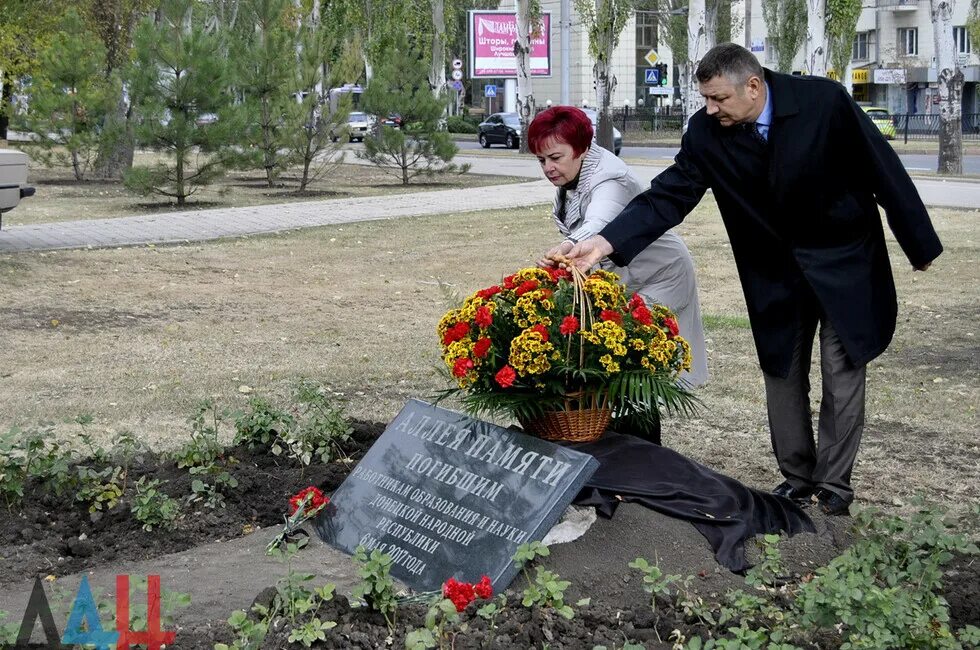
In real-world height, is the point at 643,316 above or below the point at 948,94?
below

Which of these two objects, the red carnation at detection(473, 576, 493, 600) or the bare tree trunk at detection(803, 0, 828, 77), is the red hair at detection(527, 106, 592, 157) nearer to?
the red carnation at detection(473, 576, 493, 600)

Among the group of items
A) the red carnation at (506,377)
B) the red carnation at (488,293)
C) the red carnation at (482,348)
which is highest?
the red carnation at (488,293)

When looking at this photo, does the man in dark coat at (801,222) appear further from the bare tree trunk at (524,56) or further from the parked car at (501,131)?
the parked car at (501,131)

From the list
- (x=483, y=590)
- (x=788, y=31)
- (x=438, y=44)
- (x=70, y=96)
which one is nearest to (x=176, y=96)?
(x=70, y=96)

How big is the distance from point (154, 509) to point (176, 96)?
15356 mm

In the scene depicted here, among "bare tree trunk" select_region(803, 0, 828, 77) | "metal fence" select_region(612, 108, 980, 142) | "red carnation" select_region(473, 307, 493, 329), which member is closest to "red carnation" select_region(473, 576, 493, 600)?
"red carnation" select_region(473, 307, 493, 329)

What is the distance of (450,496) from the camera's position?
4312 mm

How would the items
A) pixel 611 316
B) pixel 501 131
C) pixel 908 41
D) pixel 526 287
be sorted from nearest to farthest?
pixel 611 316 < pixel 526 287 < pixel 501 131 < pixel 908 41

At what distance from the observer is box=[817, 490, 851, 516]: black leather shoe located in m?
4.75

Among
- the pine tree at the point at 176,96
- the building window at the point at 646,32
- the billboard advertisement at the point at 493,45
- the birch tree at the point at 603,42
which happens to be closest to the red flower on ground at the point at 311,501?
the pine tree at the point at 176,96

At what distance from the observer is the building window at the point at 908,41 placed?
62188mm

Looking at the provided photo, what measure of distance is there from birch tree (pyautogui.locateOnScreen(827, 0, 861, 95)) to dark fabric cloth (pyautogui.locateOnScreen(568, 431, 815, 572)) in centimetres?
3218

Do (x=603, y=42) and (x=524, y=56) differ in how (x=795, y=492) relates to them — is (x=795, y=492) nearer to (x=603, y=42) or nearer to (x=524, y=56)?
(x=524, y=56)

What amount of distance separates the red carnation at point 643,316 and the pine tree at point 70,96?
20182 millimetres
